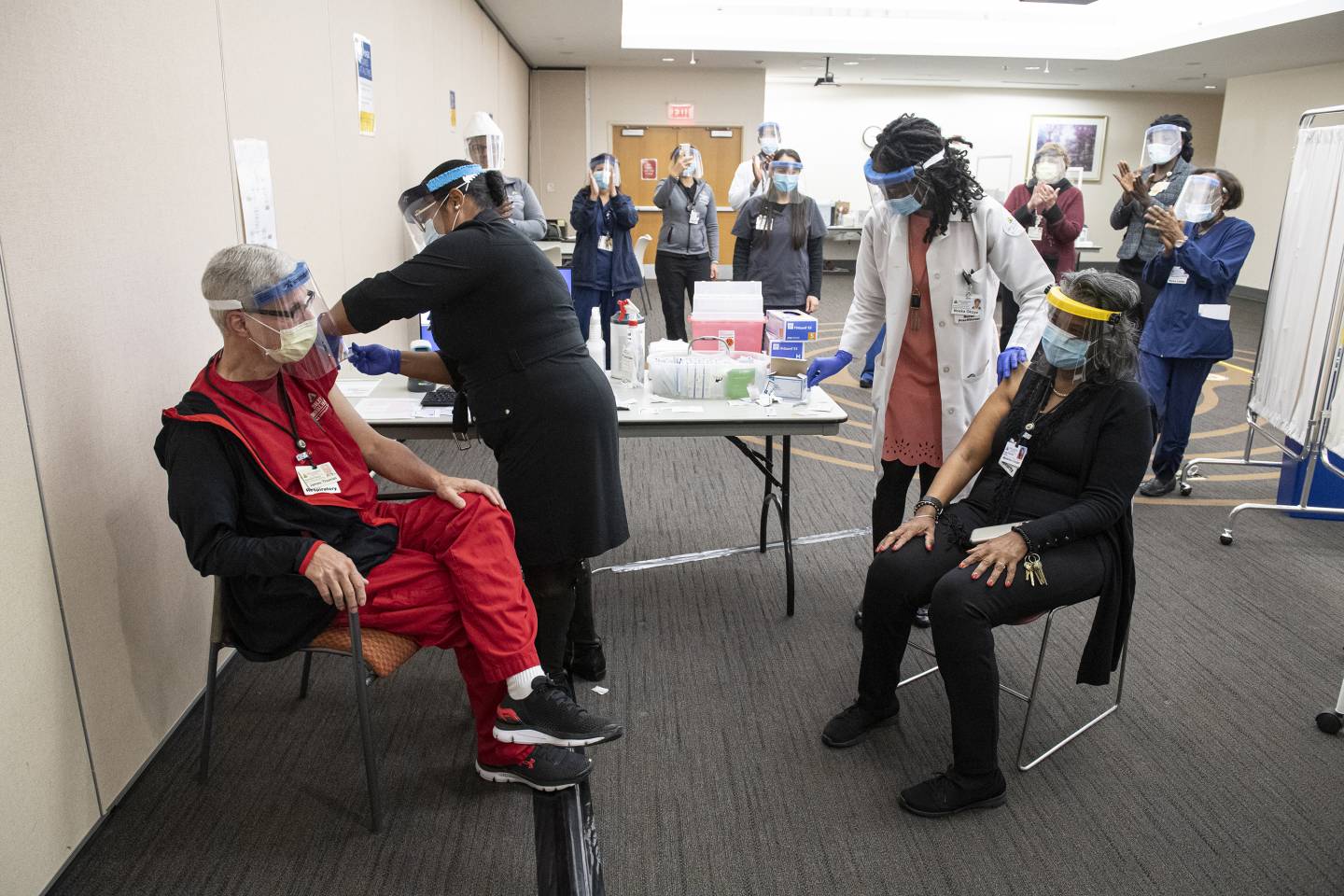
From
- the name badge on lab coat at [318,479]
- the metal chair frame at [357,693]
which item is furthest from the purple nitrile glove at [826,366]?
the metal chair frame at [357,693]

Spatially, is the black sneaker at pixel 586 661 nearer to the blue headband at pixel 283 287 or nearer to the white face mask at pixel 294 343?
the white face mask at pixel 294 343

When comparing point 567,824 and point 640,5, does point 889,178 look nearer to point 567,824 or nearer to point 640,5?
point 567,824

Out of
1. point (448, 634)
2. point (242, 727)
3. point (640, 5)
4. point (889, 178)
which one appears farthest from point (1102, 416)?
point (640, 5)

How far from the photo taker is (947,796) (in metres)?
2.04

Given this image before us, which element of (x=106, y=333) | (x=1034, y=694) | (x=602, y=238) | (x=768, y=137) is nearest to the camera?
(x=106, y=333)

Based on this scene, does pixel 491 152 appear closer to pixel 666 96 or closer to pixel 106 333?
pixel 106 333

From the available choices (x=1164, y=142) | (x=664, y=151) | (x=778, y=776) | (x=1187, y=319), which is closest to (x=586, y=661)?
(x=778, y=776)

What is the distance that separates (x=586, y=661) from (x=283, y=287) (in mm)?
1311

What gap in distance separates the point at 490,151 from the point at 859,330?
3018mm

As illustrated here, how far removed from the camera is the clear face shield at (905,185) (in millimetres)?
2451

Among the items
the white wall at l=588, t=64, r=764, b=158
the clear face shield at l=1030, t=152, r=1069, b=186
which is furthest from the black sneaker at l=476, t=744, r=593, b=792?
the white wall at l=588, t=64, r=764, b=158

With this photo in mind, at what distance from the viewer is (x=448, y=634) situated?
194 centimetres

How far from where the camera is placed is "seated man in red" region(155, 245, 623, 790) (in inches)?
69.4

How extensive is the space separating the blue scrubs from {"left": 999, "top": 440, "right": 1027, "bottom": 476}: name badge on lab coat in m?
1.96
